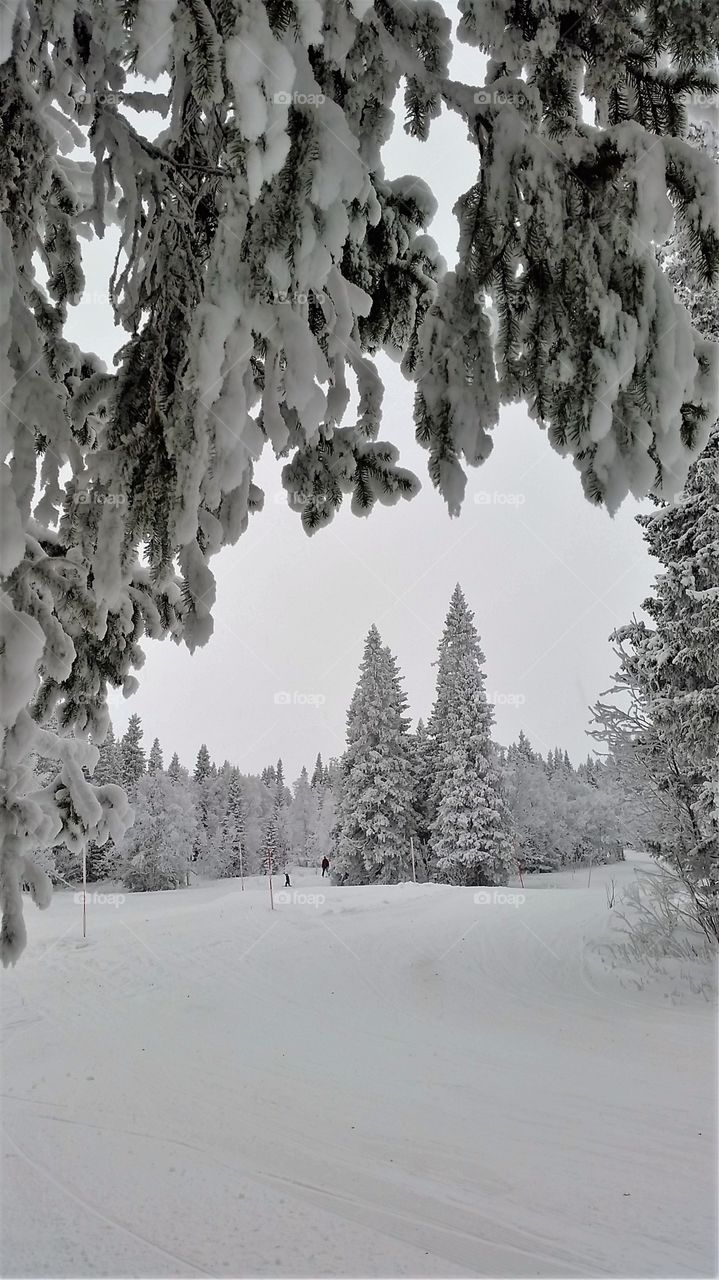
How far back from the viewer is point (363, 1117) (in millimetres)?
5598

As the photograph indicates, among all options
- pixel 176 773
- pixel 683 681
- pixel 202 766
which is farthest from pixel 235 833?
pixel 683 681

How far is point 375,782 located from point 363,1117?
78.4ft

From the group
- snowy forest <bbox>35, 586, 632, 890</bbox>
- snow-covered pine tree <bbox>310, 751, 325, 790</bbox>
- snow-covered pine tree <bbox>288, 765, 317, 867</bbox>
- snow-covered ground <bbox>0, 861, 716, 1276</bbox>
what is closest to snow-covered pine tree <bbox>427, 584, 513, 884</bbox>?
snowy forest <bbox>35, 586, 632, 890</bbox>

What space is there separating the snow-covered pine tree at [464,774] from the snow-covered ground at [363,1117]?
15138mm

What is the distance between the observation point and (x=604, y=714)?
10.2 m

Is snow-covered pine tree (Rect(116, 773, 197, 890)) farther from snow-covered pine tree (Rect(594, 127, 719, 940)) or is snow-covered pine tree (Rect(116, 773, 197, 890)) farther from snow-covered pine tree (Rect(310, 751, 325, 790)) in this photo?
snow-covered pine tree (Rect(310, 751, 325, 790))

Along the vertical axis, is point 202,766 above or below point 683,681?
above

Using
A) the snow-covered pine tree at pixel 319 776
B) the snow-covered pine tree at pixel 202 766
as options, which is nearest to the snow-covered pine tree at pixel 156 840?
the snow-covered pine tree at pixel 202 766

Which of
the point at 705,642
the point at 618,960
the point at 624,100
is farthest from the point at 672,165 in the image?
the point at 618,960

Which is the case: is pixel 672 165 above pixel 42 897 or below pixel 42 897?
above

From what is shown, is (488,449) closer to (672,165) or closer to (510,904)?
(672,165)

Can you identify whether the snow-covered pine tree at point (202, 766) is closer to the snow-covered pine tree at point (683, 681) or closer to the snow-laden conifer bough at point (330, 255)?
the snow-covered pine tree at point (683, 681)

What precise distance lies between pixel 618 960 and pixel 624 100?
10383 millimetres

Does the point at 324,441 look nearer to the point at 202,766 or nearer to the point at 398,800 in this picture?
the point at 398,800
